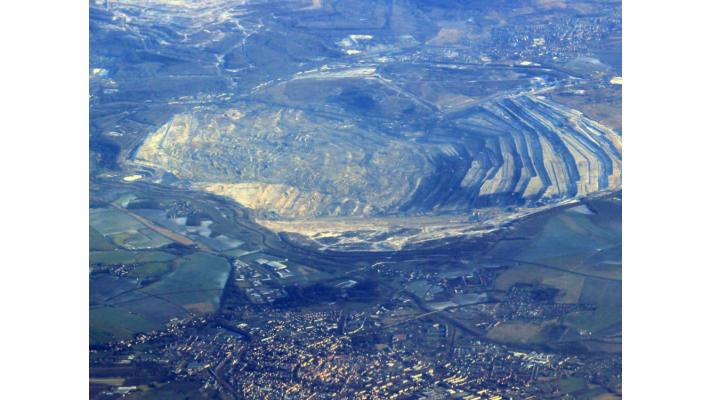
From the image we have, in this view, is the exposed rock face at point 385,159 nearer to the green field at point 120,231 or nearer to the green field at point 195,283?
the green field at point 120,231

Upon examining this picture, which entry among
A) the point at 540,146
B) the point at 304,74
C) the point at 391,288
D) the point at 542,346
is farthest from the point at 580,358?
the point at 304,74

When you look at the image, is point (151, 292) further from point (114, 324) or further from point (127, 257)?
point (127, 257)

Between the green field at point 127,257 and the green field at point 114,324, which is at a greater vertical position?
the green field at point 127,257

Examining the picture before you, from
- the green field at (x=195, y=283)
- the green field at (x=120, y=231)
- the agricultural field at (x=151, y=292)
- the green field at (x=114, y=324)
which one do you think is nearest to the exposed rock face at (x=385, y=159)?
the green field at (x=120, y=231)

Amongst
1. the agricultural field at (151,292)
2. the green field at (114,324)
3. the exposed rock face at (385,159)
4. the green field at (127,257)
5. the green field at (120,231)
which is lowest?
the green field at (114,324)

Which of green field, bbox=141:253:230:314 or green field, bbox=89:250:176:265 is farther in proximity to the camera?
green field, bbox=89:250:176:265

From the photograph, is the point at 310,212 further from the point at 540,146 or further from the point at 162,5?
the point at 162,5

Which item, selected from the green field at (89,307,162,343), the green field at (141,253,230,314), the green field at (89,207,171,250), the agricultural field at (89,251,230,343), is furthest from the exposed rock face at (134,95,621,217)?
the green field at (89,307,162,343)

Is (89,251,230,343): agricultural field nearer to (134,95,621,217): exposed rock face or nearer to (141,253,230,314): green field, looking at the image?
(141,253,230,314): green field

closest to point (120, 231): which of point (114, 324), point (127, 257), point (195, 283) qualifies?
point (127, 257)
